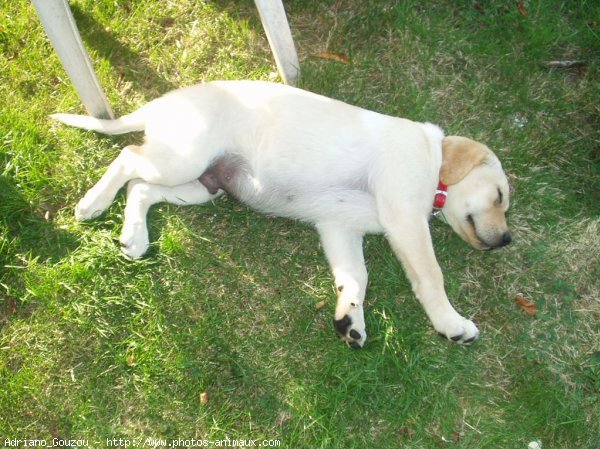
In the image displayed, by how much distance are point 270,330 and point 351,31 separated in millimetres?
2260

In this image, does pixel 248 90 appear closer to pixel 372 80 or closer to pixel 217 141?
pixel 217 141

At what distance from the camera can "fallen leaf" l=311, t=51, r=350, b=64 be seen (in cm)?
415

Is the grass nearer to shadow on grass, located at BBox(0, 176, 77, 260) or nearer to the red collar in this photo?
shadow on grass, located at BBox(0, 176, 77, 260)

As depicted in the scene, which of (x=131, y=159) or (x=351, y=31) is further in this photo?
(x=351, y=31)

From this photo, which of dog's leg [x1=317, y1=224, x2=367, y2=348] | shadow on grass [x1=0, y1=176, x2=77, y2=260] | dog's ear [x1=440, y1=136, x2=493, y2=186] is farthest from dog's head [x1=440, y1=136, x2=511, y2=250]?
shadow on grass [x1=0, y1=176, x2=77, y2=260]

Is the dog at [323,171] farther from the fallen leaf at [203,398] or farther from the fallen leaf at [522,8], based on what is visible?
the fallen leaf at [522,8]

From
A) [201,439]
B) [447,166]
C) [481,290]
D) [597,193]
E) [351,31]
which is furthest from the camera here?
[351,31]

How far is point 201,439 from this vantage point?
3.17 meters

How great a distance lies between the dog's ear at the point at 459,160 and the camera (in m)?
3.36

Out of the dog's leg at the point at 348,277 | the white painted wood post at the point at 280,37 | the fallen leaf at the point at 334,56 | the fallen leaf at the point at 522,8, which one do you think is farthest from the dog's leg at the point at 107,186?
the fallen leaf at the point at 522,8

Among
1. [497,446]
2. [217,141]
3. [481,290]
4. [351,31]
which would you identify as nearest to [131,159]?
[217,141]

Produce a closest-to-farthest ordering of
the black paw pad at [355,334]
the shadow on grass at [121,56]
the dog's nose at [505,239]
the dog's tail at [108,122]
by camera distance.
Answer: the black paw pad at [355,334]
the dog's nose at [505,239]
the dog's tail at [108,122]
the shadow on grass at [121,56]

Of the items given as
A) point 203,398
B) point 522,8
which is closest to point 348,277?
point 203,398

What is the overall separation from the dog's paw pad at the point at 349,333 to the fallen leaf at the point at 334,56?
1898mm
